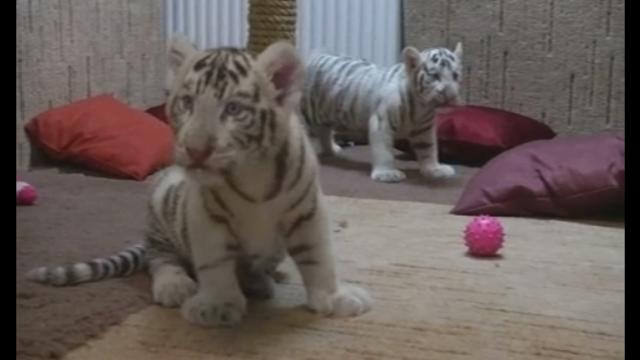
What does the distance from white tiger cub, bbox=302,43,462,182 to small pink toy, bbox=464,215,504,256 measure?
2.91ft

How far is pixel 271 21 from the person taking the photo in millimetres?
3209

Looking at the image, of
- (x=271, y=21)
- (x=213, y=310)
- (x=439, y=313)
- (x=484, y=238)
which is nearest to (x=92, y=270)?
(x=213, y=310)

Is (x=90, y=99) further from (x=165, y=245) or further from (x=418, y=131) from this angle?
(x=165, y=245)

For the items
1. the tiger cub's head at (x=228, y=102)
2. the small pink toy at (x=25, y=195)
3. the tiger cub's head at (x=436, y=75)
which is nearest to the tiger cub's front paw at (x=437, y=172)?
the tiger cub's head at (x=436, y=75)

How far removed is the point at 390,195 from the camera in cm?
274

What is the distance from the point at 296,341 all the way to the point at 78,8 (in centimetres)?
213

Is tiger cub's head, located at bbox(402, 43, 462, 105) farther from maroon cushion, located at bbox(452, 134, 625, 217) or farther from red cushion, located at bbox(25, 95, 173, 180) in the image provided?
red cushion, located at bbox(25, 95, 173, 180)

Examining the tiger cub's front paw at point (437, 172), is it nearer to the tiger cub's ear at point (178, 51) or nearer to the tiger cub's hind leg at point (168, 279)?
the tiger cub's hind leg at point (168, 279)

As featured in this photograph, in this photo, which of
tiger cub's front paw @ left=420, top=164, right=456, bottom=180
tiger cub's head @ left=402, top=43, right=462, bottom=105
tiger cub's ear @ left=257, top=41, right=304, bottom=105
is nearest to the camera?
tiger cub's ear @ left=257, top=41, right=304, bottom=105

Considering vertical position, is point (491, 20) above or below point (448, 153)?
above

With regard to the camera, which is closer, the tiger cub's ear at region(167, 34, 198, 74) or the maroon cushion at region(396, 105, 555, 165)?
the tiger cub's ear at region(167, 34, 198, 74)

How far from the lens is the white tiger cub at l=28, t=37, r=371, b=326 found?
145 cm

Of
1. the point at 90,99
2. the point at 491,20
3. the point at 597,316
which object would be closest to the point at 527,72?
the point at 491,20

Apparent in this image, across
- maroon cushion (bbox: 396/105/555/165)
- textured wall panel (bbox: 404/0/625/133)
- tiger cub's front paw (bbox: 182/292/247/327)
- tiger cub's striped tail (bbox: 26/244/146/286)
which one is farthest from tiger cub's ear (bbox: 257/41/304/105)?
textured wall panel (bbox: 404/0/625/133)
